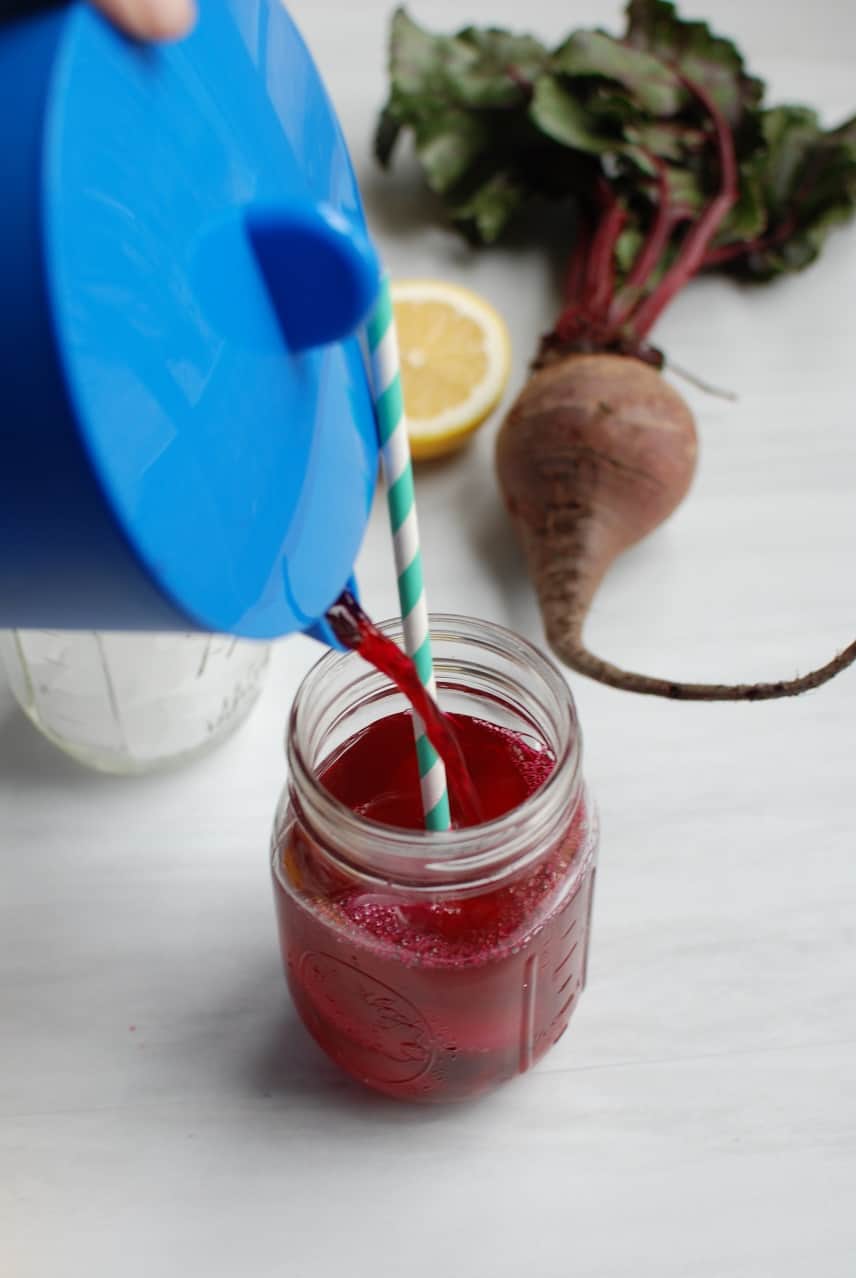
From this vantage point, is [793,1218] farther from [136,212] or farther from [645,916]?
[136,212]

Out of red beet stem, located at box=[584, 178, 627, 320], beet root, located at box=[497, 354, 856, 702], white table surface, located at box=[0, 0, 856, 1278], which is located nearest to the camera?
white table surface, located at box=[0, 0, 856, 1278]

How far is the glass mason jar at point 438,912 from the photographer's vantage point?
0.68m

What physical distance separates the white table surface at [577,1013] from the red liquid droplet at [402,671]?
0.20 metres

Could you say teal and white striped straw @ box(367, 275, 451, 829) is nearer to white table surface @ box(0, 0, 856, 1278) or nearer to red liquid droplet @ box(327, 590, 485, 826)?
red liquid droplet @ box(327, 590, 485, 826)

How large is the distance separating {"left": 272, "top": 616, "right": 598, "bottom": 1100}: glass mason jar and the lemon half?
1.14 ft

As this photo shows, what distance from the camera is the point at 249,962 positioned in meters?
0.87

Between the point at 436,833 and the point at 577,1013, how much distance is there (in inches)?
9.7

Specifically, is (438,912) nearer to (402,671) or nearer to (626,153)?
(402,671)

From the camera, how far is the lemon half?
43.9 inches

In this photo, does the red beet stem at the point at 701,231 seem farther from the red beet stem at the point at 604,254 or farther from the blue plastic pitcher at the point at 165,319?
the blue plastic pitcher at the point at 165,319

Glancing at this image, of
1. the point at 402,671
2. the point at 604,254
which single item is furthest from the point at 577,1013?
the point at 604,254

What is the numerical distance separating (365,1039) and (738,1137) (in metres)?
0.23

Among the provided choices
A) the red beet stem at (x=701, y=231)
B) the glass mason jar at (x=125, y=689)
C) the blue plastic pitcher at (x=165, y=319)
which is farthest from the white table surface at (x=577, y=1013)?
the blue plastic pitcher at (x=165, y=319)

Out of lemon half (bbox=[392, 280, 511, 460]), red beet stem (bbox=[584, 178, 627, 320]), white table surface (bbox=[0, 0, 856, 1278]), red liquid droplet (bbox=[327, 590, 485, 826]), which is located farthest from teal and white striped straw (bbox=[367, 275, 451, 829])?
red beet stem (bbox=[584, 178, 627, 320])
